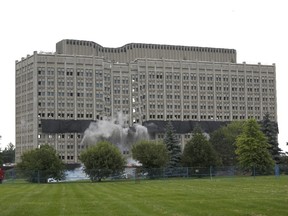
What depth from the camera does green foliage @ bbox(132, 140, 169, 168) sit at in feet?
344

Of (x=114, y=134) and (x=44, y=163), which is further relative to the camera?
(x=114, y=134)

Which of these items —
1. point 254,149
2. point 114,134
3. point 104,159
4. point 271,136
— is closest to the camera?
point 104,159

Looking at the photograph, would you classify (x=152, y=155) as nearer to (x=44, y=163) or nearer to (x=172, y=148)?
(x=172, y=148)

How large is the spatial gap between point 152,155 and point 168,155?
424cm

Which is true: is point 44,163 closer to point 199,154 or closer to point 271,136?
point 199,154

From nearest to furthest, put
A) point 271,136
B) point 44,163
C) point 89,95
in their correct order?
point 44,163, point 271,136, point 89,95

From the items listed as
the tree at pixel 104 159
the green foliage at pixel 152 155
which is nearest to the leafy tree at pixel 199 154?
the green foliage at pixel 152 155

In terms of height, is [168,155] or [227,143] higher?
[227,143]

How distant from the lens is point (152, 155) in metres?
106

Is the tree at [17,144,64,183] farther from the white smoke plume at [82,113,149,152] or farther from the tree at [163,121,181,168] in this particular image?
the white smoke plume at [82,113,149,152]

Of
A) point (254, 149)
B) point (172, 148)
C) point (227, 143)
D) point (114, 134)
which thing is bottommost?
point (254, 149)

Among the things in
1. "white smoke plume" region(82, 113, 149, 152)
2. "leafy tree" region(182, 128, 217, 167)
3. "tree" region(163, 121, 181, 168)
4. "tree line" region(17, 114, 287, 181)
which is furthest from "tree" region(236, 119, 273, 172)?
"white smoke plume" region(82, 113, 149, 152)

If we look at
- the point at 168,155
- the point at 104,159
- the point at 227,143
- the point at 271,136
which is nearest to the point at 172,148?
the point at 168,155

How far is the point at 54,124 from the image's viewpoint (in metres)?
176
